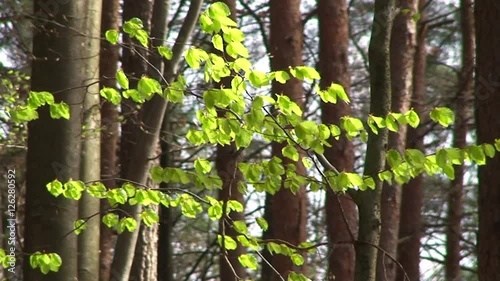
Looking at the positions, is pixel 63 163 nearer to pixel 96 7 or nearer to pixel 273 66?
pixel 96 7

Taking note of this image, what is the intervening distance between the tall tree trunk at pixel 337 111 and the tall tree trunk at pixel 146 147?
463 centimetres

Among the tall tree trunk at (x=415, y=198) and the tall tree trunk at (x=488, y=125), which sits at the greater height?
the tall tree trunk at (x=415, y=198)

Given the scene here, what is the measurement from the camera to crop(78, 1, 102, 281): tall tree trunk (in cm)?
549

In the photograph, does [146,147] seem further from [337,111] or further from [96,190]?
[337,111]

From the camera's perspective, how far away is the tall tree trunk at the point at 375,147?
4.06 m

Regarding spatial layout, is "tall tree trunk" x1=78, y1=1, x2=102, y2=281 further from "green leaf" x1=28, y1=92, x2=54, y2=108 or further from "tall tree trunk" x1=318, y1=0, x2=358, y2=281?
"tall tree trunk" x1=318, y1=0, x2=358, y2=281

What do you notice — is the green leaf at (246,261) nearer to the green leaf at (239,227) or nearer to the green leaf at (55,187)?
the green leaf at (239,227)

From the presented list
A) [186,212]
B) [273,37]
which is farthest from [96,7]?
[273,37]

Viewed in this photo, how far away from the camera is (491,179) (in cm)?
488

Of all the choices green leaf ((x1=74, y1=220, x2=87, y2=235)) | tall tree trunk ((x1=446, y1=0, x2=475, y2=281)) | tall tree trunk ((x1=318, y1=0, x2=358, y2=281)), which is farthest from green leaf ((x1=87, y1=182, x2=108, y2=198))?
tall tree trunk ((x1=446, y1=0, x2=475, y2=281))

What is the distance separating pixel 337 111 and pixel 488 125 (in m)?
6.32

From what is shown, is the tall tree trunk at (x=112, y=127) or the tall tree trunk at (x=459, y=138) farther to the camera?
the tall tree trunk at (x=459, y=138)

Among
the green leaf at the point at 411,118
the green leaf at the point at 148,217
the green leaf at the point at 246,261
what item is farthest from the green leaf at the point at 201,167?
the green leaf at the point at 411,118

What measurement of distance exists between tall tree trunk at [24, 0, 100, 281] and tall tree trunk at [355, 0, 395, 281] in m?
1.97
